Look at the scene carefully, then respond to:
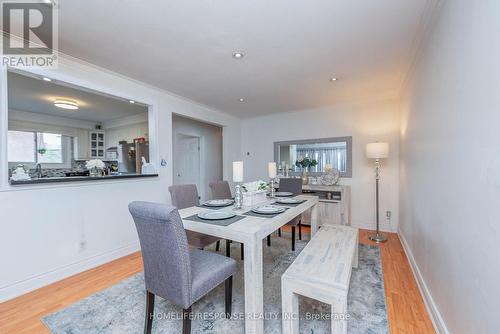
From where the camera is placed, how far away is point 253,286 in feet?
4.47

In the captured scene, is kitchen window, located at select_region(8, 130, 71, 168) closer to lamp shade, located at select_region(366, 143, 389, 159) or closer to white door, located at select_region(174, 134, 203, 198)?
white door, located at select_region(174, 134, 203, 198)

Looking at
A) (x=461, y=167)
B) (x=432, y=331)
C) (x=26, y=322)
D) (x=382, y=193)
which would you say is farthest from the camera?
(x=382, y=193)

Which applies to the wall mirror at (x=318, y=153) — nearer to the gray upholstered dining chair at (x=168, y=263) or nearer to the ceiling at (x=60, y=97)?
the ceiling at (x=60, y=97)

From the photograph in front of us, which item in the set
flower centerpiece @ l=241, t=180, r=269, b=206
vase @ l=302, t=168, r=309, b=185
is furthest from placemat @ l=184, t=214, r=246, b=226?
vase @ l=302, t=168, r=309, b=185

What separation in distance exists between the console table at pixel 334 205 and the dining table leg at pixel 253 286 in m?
2.53

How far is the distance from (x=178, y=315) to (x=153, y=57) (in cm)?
246

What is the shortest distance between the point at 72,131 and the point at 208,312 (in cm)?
565

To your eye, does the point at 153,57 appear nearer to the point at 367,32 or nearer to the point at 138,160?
the point at 367,32

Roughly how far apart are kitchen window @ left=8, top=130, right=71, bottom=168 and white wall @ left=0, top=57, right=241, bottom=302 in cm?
319

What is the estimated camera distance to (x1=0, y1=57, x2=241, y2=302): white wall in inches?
74.9

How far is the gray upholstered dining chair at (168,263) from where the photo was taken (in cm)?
119

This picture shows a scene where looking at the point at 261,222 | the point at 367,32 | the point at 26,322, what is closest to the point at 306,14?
the point at 367,32

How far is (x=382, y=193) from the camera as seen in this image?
3705 mm

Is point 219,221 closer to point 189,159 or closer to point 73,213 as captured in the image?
point 73,213
